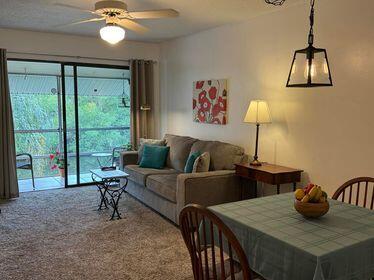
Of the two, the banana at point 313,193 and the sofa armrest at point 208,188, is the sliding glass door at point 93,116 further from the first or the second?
the banana at point 313,193

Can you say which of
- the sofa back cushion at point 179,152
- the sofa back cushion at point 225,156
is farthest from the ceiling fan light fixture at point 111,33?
the sofa back cushion at point 179,152

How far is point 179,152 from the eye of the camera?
514cm

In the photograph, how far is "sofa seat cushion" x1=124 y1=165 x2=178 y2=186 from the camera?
4711 mm

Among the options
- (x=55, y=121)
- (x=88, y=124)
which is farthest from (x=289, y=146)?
(x=55, y=121)

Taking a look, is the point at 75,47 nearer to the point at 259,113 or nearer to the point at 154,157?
the point at 154,157

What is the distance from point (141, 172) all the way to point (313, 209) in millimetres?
3206

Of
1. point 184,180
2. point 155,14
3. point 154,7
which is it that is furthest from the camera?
point 154,7

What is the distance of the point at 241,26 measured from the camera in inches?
181

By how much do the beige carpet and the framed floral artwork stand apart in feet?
5.43

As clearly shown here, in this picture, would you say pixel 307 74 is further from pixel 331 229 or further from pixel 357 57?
pixel 357 57

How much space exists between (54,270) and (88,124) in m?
3.64

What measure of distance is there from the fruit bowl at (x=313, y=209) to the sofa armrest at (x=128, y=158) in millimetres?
3935

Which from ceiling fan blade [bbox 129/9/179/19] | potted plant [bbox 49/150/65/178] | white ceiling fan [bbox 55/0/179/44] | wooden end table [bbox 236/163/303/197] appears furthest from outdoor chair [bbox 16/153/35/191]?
wooden end table [bbox 236/163/303/197]

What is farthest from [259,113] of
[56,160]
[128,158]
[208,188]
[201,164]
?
[56,160]
